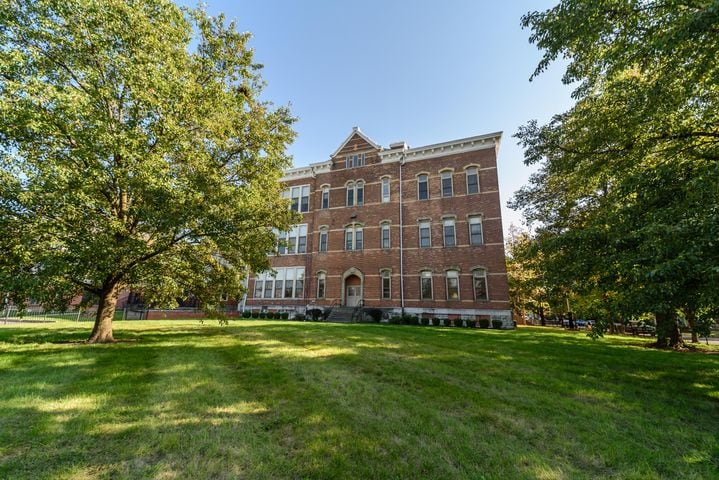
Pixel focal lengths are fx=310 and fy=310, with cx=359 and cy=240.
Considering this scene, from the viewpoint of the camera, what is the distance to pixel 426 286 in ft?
78.0

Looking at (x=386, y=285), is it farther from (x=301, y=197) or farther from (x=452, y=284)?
(x=301, y=197)

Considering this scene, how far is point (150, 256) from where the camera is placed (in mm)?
10172

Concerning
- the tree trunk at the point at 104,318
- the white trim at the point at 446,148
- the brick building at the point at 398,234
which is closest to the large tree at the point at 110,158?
the tree trunk at the point at 104,318

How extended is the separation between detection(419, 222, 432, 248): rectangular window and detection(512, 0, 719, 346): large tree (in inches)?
517

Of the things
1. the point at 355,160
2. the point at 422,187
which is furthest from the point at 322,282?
the point at 422,187

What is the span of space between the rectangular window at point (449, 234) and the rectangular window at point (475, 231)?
122 centimetres

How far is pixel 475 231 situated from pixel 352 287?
10.9 m

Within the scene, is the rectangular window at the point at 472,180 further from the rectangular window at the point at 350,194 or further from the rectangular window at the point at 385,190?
the rectangular window at the point at 350,194

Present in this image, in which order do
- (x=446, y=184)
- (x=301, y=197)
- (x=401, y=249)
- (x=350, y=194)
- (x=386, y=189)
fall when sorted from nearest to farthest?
1. (x=446, y=184)
2. (x=401, y=249)
3. (x=386, y=189)
4. (x=350, y=194)
5. (x=301, y=197)

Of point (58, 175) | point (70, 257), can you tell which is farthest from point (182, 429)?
point (58, 175)

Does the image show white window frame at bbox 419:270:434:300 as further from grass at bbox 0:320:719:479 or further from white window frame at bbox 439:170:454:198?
grass at bbox 0:320:719:479

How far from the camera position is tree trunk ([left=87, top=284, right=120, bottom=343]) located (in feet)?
34.5

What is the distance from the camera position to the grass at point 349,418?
334cm

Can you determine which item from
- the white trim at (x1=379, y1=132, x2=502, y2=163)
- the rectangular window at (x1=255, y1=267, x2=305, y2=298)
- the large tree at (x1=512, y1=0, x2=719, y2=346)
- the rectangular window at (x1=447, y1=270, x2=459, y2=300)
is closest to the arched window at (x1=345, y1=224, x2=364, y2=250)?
the rectangular window at (x1=255, y1=267, x2=305, y2=298)
